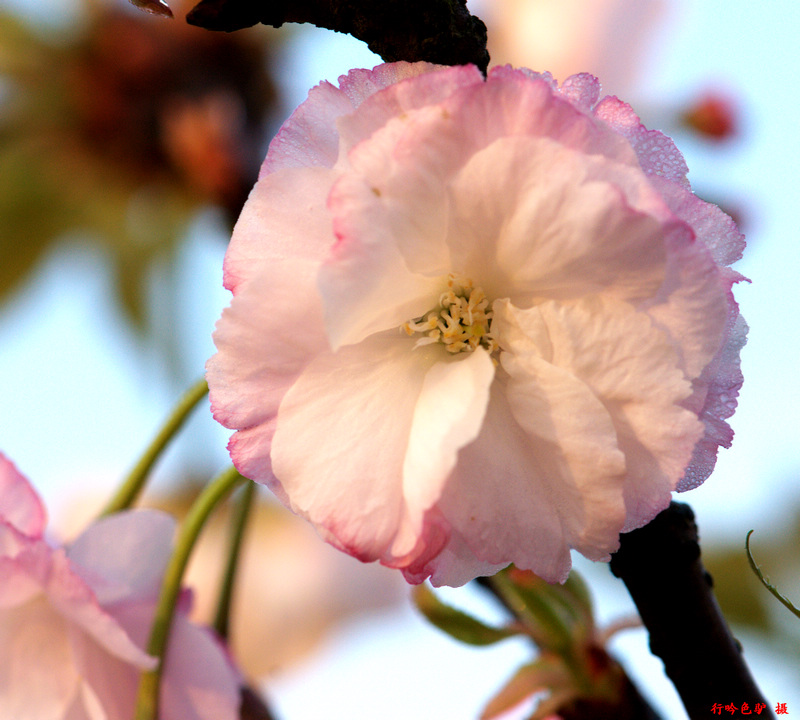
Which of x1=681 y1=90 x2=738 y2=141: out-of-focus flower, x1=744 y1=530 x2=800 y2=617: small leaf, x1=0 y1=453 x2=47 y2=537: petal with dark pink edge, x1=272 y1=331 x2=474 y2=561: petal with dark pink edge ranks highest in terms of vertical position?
x1=681 y1=90 x2=738 y2=141: out-of-focus flower

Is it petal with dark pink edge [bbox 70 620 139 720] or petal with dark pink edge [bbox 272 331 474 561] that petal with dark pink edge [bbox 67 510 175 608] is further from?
petal with dark pink edge [bbox 272 331 474 561]

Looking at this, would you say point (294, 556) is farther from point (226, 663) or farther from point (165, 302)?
point (226, 663)

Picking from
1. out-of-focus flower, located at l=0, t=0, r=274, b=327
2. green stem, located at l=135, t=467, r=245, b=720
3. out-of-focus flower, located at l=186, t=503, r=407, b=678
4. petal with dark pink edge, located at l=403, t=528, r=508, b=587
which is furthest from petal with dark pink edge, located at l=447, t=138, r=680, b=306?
out-of-focus flower, located at l=186, t=503, r=407, b=678

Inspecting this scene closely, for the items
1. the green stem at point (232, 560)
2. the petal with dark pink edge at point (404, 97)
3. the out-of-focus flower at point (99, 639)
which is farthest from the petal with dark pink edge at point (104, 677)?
the petal with dark pink edge at point (404, 97)

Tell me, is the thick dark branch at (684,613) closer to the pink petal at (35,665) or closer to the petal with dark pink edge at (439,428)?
the petal with dark pink edge at (439,428)

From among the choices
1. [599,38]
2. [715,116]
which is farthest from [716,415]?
[599,38]
